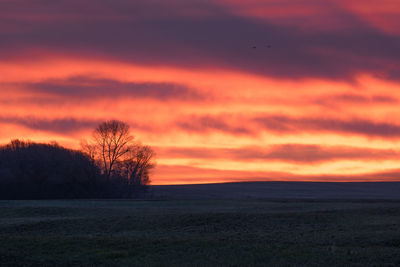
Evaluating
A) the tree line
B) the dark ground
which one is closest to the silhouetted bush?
the tree line

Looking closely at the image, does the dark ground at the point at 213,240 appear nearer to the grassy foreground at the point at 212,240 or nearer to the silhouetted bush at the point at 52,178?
the grassy foreground at the point at 212,240

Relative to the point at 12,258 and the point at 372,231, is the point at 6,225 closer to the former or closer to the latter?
the point at 12,258

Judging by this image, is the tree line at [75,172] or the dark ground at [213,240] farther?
the tree line at [75,172]

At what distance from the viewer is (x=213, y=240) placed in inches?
1371

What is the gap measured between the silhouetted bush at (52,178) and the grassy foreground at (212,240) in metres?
56.3

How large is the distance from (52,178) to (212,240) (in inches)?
2940

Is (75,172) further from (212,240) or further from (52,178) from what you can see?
(212,240)

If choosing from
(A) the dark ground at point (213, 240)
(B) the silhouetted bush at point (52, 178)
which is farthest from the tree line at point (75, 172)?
(A) the dark ground at point (213, 240)

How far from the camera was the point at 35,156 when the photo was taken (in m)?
108

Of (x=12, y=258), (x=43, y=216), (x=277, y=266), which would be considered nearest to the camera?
(x=277, y=266)

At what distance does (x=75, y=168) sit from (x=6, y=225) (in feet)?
201

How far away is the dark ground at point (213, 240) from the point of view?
Answer: 2867cm

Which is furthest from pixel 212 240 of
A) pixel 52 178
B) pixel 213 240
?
pixel 52 178

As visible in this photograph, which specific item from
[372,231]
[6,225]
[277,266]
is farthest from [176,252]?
[6,225]
